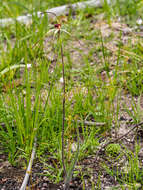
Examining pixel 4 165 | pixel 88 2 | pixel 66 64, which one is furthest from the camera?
pixel 88 2

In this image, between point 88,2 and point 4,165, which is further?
point 88,2

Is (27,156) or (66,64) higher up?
(66,64)

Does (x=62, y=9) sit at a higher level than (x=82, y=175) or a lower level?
higher

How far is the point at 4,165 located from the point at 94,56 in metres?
1.65

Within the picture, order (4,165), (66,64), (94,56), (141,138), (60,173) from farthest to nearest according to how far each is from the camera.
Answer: (94,56) < (66,64) < (141,138) < (4,165) < (60,173)

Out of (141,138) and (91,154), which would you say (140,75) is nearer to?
(141,138)

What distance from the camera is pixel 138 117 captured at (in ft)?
6.80

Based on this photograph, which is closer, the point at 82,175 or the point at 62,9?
the point at 82,175

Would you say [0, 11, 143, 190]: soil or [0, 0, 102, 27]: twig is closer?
[0, 11, 143, 190]: soil

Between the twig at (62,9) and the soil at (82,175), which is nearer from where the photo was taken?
the soil at (82,175)

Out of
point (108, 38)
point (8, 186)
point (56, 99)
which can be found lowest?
point (8, 186)

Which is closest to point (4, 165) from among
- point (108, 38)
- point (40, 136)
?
point (40, 136)

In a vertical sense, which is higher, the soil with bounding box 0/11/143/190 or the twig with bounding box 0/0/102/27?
the twig with bounding box 0/0/102/27

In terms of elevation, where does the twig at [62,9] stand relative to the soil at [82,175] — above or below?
above
